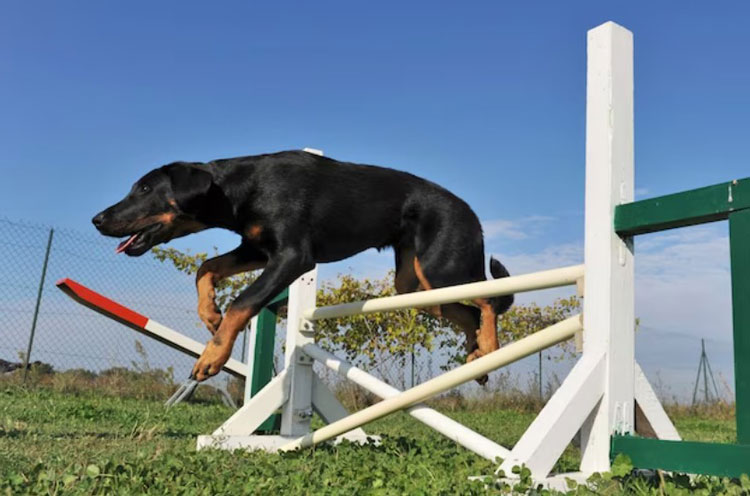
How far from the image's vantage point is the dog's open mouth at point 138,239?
3.11 metres

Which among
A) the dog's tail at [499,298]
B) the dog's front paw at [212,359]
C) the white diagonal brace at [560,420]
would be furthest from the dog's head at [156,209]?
the white diagonal brace at [560,420]

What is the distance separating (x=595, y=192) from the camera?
91.4 inches

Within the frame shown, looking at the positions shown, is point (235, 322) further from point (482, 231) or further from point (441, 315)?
point (482, 231)

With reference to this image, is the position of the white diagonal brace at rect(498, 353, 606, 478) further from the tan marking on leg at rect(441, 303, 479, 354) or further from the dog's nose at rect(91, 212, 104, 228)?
the dog's nose at rect(91, 212, 104, 228)

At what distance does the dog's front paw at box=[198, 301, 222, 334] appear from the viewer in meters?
3.00

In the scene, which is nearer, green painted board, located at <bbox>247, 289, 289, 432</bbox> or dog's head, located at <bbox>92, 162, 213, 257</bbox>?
dog's head, located at <bbox>92, 162, 213, 257</bbox>

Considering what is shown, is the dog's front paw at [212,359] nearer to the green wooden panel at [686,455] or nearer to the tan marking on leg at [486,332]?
the tan marking on leg at [486,332]

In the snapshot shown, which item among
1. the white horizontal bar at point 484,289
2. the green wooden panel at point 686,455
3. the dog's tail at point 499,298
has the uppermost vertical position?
the dog's tail at point 499,298

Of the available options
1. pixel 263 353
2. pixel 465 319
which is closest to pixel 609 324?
pixel 465 319

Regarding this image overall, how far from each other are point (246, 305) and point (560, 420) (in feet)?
4.18

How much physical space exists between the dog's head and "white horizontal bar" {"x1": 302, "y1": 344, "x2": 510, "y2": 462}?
91 centimetres

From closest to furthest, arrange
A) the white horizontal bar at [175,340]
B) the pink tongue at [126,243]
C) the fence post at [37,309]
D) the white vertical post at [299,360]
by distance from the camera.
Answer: the pink tongue at [126,243]
the white vertical post at [299,360]
the white horizontal bar at [175,340]
the fence post at [37,309]

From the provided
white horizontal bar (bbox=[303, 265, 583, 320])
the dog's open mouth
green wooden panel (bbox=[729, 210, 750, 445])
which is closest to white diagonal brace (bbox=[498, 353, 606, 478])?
white horizontal bar (bbox=[303, 265, 583, 320])

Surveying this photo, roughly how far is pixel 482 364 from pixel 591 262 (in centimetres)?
50
